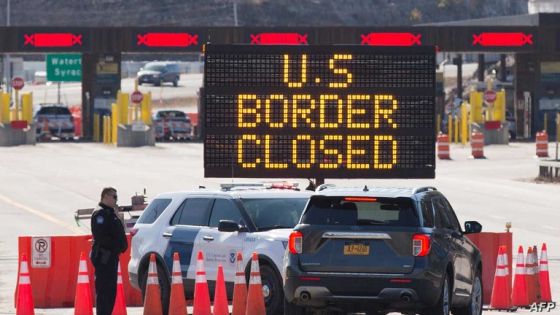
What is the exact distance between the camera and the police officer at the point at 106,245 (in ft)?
56.0

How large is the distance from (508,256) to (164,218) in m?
4.59

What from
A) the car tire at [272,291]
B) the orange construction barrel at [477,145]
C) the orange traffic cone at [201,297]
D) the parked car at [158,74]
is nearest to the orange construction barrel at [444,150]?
the orange construction barrel at [477,145]

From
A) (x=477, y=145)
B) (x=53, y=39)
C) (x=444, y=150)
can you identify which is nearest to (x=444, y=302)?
(x=444, y=150)

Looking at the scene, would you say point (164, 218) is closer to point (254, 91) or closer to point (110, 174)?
point (254, 91)

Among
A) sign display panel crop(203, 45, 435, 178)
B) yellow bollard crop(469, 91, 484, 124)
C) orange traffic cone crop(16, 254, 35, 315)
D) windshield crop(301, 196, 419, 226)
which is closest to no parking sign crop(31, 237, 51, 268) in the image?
sign display panel crop(203, 45, 435, 178)

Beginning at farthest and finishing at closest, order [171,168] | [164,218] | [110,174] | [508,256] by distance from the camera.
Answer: [171,168] → [110,174] → [508,256] → [164,218]

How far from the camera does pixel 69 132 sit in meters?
79.6

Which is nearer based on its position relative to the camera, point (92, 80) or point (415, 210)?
point (415, 210)

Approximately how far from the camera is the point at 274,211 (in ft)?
61.7

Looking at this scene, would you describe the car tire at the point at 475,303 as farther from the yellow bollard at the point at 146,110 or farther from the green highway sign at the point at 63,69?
the green highway sign at the point at 63,69

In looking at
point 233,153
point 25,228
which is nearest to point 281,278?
point 233,153

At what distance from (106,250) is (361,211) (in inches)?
113

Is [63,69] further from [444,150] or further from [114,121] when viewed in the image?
[444,150]

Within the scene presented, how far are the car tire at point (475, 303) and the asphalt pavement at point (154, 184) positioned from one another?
166 centimetres
